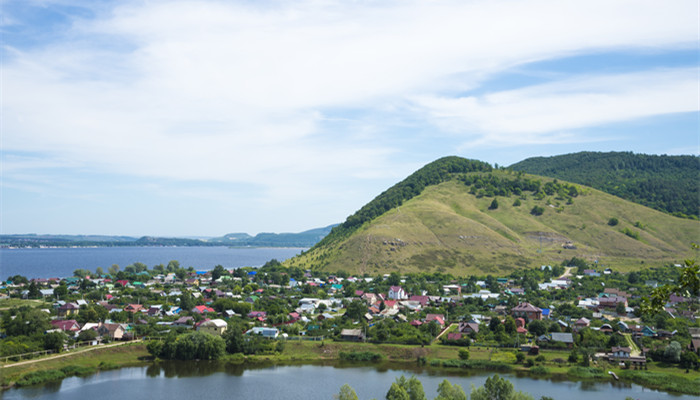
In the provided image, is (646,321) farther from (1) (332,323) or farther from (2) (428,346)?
(1) (332,323)

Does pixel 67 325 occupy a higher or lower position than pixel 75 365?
higher

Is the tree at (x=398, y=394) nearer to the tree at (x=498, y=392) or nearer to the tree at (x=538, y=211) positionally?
the tree at (x=498, y=392)

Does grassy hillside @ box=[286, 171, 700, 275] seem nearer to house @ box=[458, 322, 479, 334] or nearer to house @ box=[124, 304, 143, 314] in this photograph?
house @ box=[124, 304, 143, 314]

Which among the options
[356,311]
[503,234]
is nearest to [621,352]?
[356,311]

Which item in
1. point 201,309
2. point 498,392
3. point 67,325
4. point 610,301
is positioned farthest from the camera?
point 610,301

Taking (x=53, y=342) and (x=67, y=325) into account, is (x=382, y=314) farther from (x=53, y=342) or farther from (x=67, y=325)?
(x=53, y=342)

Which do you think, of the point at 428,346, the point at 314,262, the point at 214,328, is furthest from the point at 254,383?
the point at 314,262
